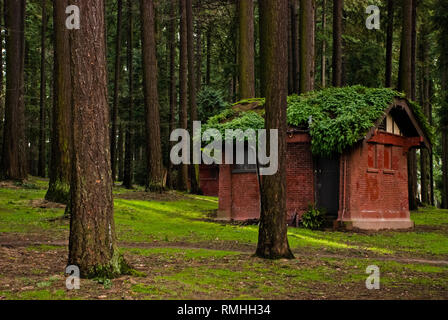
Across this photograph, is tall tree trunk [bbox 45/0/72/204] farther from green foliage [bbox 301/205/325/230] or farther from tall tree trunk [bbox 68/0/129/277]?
tall tree trunk [bbox 68/0/129/277]

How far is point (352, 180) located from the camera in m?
21.7

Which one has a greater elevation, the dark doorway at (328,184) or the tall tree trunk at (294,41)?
the tall tree trunk at (294,41)

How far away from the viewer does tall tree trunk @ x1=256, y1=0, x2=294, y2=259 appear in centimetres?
1247

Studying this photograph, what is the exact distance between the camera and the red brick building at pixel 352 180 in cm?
2183

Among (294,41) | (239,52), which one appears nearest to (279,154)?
(239,52)

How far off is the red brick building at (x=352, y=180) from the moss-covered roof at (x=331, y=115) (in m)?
0.39

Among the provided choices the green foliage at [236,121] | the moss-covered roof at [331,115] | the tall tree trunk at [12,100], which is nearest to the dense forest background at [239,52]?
the tall tree trunk at [12,100]

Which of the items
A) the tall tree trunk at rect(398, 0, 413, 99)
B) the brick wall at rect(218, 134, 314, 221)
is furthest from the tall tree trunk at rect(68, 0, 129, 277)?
the tall tree trunk at rect(398, 0, 413, 99)

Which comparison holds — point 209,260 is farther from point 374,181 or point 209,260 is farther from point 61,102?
point 374,181

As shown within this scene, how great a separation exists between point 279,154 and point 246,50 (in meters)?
15.5

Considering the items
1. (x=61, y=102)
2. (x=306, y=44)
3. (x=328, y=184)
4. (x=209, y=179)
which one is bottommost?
(x=209, y=179)

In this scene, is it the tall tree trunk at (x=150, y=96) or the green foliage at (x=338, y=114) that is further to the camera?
the tall tree trunk at (x=150, y=96)

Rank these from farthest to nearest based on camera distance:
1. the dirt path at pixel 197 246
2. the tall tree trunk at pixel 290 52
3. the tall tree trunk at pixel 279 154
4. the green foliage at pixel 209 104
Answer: the green foliage at pixel 209 104
the tall tree trunk at pixel 290 52
the dirt path at pixel 197 246
the tall tree trunk at pixel 279 154

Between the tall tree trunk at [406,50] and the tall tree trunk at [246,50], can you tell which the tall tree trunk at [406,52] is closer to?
the tall tree trunk at [406,50]
